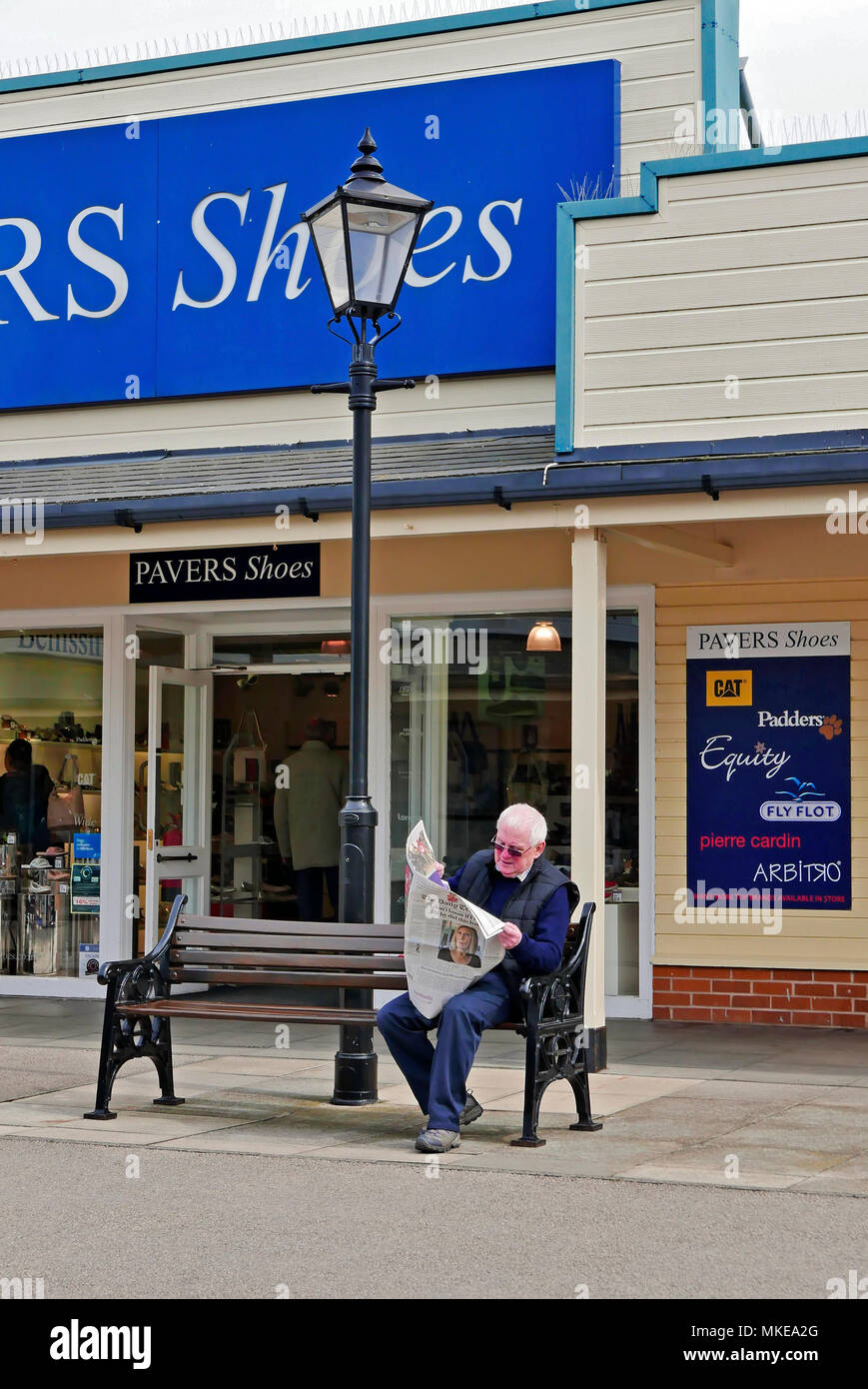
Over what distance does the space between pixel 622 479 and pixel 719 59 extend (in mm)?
3675

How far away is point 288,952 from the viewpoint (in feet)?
26.0

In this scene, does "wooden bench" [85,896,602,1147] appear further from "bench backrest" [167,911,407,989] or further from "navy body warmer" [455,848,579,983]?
"navy body warmer" [455,848,579,983]

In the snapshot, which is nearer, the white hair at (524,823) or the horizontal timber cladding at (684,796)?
the white hair at (524,823)

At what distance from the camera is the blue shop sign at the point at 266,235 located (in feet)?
35.7

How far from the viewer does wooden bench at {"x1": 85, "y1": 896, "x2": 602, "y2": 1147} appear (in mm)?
7234

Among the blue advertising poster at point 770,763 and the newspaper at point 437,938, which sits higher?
the blue advertising poster at point 770,763

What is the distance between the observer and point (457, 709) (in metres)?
11.3

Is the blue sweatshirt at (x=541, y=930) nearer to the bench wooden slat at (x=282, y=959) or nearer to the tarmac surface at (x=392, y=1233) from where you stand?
the bench wooden slat at (x=282, y=959)

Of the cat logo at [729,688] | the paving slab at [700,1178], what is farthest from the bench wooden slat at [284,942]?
the cat logo at [729,688]

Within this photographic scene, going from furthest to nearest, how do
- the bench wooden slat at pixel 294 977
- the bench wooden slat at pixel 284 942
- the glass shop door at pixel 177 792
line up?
the glass shop door at pixel 177 792 < the bench wooden slat at pixel 284 942 < the bench wooden slat at pixel 294 977

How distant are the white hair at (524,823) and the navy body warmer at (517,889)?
0.43 ft

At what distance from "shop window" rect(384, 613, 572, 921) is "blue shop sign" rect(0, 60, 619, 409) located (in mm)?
1777

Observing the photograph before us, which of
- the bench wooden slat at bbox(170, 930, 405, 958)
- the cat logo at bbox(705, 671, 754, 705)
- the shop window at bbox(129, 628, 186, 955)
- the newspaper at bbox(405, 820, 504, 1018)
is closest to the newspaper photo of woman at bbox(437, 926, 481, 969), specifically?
the newspaper at bbox(405, 820, 504, 1018)

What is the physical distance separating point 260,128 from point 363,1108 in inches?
278
